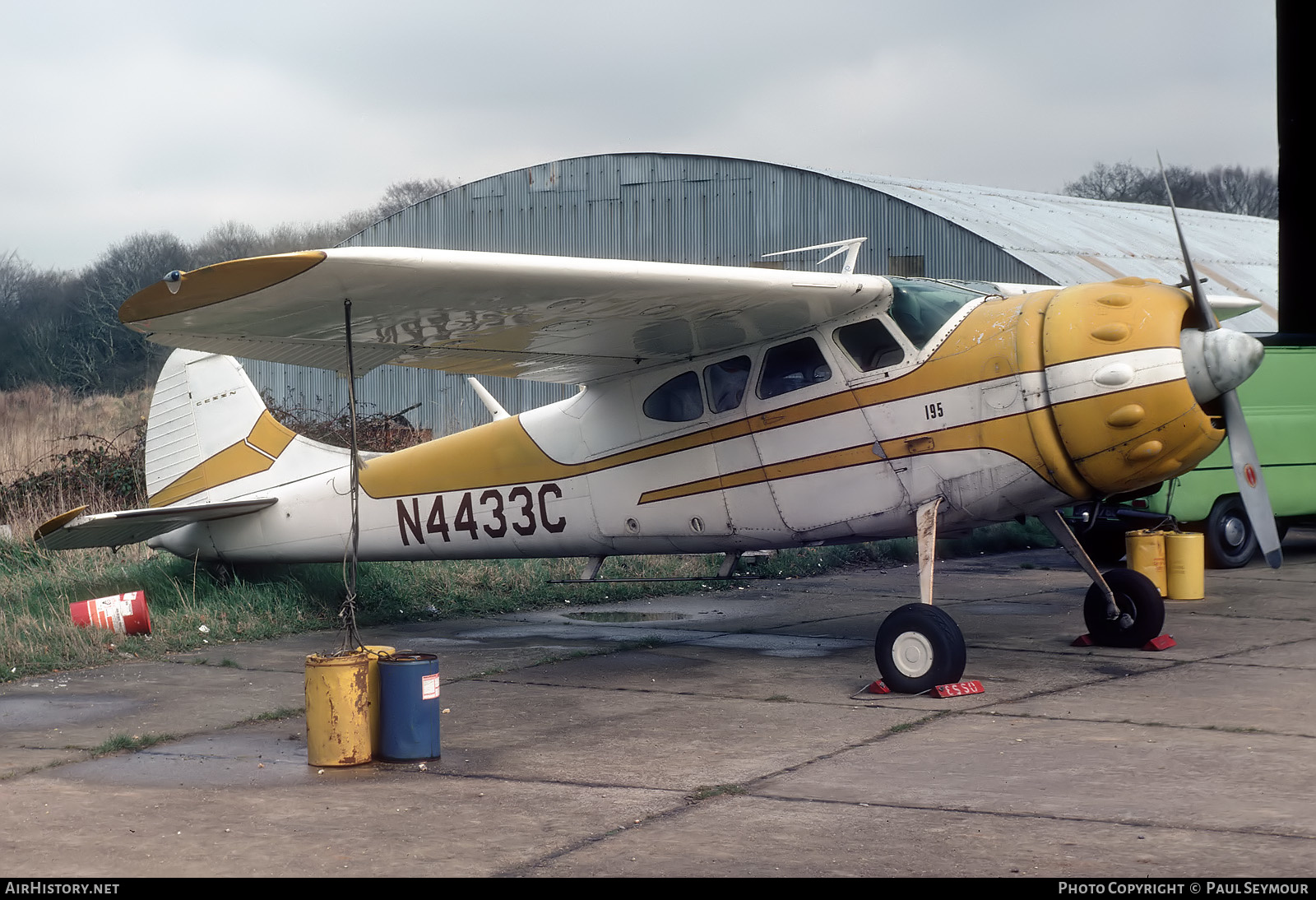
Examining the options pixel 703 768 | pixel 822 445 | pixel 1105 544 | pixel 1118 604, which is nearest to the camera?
pixel 703 768

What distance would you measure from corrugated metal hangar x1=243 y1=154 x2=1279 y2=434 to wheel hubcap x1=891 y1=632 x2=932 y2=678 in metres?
12.6

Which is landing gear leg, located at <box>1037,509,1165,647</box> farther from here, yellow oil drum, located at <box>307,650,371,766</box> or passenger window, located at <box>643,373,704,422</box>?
yellow oil drum, located at <box>307,650,371,766</box>

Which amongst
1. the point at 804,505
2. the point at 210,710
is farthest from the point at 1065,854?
the point at 210,710

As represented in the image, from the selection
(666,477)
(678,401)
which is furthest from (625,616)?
(678,401)

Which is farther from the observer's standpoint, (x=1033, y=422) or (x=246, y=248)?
(x=246, y=248)

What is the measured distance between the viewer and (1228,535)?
14.2m

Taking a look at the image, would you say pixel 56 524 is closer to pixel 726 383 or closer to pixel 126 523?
pixel 126 523

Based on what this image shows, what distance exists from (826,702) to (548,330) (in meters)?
2.94

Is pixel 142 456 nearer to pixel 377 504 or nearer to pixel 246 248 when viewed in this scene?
pixel 377 504

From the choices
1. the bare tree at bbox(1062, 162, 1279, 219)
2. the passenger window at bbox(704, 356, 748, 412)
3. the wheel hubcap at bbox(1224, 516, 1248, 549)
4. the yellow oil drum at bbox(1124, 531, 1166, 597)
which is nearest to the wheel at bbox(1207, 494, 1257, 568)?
the wheel hubcap at bbox(1224, 516, 1248, 549)

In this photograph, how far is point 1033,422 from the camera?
7.42m

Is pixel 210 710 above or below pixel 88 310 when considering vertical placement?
below

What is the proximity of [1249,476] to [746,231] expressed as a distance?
50.3ft

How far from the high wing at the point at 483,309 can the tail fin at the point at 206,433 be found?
221cm
